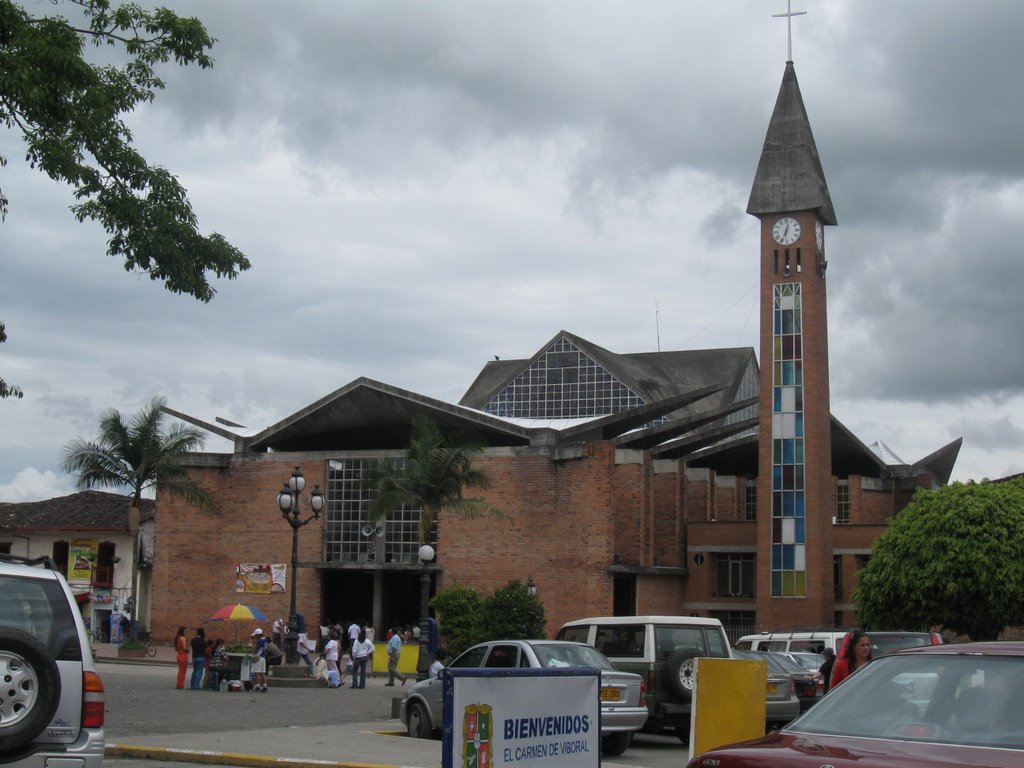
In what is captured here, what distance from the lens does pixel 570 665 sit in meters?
16.1

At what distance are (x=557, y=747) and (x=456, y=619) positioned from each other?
2673 cm

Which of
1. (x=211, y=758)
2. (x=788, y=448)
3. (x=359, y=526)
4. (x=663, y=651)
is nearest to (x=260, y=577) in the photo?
(x=359, y=526)

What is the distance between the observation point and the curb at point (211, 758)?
13.3 metres

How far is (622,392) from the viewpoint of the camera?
63031 mm

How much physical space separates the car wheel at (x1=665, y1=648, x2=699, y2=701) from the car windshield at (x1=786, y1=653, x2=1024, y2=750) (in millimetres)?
11332

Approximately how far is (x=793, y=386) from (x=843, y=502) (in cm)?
844

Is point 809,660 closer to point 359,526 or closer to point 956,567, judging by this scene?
point 956,567

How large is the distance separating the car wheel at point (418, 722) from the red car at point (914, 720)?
39.3ft

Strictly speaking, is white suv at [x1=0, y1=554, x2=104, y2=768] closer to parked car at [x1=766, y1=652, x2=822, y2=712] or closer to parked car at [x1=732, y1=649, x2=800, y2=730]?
parked car at [x1=732, y1=649, x2=800, y2=730]

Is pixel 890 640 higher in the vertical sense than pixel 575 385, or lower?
lower

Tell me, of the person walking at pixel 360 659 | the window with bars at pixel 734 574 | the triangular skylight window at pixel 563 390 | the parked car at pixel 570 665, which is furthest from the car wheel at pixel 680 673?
the triangular skylight window at pixel 563 390

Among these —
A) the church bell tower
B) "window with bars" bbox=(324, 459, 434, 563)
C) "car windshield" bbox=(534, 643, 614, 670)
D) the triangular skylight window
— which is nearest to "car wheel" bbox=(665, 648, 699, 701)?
"car windshield" bbox=(534, 643, 614, 670)

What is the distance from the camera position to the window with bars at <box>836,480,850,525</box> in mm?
52219

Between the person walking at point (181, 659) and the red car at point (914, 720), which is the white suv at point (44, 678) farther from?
the person walking at point (181, 659)
